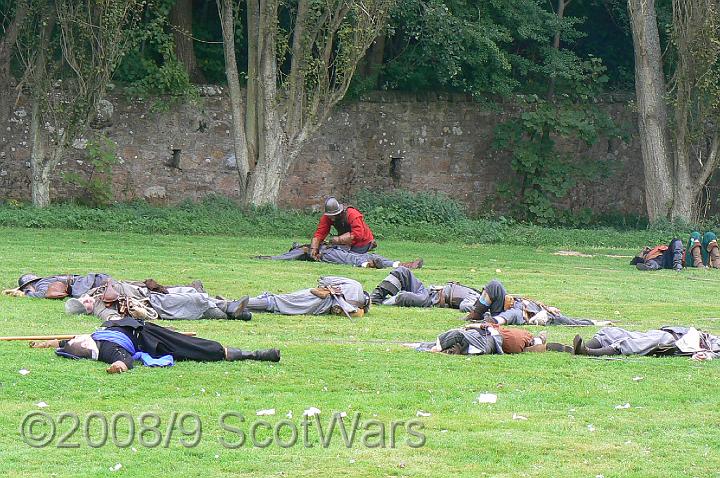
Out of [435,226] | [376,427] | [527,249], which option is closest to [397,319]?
[376,427]

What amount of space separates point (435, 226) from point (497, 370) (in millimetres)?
16749

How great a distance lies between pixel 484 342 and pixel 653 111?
19.9 meters

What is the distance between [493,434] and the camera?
8758 mm

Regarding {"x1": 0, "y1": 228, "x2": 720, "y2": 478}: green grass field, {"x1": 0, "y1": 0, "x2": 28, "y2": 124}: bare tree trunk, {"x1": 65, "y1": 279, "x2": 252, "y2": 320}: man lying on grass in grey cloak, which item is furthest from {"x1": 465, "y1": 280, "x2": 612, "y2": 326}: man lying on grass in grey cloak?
{"x1": 0, "y1": 0, "x2": 28, "y2": 124}: bare tree trunk

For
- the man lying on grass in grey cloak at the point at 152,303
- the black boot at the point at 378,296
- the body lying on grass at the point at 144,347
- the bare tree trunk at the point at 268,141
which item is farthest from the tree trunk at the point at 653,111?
the body lying on grass at the point at 144,347

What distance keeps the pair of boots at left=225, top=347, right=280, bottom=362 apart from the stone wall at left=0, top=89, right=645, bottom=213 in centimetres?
1926

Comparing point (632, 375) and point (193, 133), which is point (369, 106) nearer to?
point (193, 133)

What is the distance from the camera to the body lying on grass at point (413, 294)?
1589cm

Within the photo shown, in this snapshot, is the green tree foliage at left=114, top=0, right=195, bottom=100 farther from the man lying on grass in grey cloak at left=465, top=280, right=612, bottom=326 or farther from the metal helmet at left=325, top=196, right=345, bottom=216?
the man lying on grass in grey cloak at left=465, top=280, right=612, bottom=326

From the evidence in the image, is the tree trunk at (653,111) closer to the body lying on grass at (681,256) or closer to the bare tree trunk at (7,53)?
the body lying on grass at (681,256)

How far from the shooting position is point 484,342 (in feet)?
40.0

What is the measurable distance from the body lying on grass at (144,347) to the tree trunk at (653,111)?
2121cm

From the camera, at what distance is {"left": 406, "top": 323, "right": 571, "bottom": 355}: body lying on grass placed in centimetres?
1209

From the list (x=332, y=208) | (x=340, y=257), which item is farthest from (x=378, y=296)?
(x=340, y=257)
